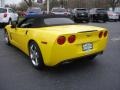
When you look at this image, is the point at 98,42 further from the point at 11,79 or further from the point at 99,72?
the point at 11,79

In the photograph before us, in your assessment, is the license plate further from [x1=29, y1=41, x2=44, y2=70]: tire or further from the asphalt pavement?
[x1=29, y1=41, x2=44, y2=70]: tire

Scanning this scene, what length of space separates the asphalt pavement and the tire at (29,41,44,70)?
137 mm

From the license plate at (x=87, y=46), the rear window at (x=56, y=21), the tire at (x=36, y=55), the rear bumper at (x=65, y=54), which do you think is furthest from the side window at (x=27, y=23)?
the license plate at (x=87, y=46)

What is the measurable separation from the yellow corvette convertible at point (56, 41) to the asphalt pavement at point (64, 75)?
331 millimetres

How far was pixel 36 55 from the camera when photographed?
6.36 meters

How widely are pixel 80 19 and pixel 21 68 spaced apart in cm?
2072

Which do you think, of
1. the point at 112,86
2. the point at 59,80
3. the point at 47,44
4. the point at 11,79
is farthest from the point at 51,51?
the point at 112,86

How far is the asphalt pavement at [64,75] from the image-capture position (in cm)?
518

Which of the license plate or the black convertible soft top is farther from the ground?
the black convertible soft top

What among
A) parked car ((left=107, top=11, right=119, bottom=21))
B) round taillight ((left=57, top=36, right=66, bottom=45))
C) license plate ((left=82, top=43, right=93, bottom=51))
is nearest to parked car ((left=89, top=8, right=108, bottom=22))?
parked car ((left=107, top=11, right=119, bottom=21))

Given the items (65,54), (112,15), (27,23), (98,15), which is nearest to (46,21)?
(27,23)

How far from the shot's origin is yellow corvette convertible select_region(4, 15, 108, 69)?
5615mm

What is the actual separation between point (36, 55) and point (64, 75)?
0.95 metres

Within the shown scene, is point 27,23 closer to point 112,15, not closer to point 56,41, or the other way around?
point 56,41
